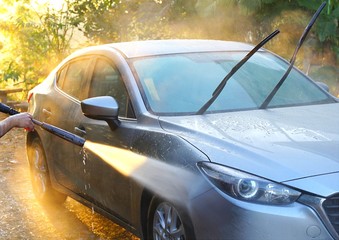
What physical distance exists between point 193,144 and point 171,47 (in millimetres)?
1676

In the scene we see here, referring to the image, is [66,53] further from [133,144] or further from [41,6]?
[133,144]

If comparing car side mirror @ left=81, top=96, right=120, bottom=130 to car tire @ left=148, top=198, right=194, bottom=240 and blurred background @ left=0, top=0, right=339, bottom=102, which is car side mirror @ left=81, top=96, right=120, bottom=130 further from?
blurred background @ left=0, top=0, right=339, bottom=102

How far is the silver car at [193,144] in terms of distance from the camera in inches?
122

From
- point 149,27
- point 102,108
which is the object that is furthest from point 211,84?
point 149,27

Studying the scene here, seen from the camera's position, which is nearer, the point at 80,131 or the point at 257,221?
the point at 257,221

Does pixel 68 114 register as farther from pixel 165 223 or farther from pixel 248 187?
pixel 248 187

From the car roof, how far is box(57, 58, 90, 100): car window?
45 centimetres

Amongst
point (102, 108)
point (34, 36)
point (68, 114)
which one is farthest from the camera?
point (34, 36)

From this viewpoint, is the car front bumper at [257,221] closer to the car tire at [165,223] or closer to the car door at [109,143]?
the car tire at [165,223]

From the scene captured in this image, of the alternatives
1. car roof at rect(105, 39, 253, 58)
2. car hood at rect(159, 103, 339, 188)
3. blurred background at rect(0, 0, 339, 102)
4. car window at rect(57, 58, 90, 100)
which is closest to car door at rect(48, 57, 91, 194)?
car window at rect(57, 58, 90, 100)

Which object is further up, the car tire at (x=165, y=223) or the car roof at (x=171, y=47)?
the car roof at (x=171, y=47)

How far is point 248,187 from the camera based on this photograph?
3.17 meters

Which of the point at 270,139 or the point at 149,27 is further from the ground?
the point at 270,139

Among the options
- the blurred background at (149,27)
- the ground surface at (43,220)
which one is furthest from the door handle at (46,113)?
the blurred background at (149,27)
